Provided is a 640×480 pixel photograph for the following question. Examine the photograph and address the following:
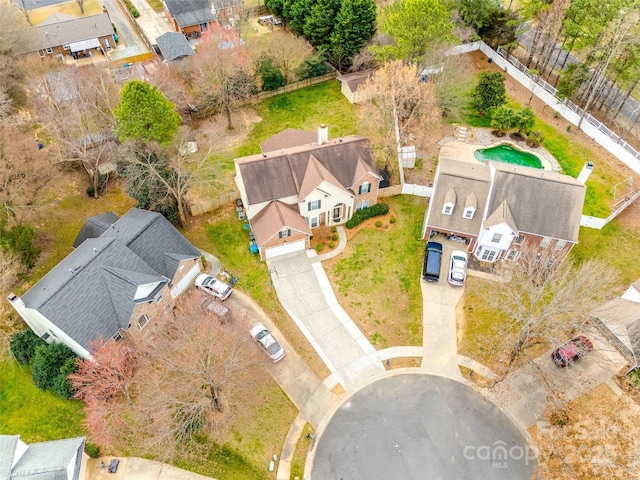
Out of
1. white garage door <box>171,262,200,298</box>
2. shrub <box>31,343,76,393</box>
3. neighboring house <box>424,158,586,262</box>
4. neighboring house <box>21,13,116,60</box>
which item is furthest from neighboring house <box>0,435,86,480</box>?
neighboring house <box>21,13,116,60</box>

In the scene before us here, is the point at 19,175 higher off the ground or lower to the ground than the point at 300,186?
higher

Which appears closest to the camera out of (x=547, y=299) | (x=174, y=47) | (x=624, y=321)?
(x=624, y=321)

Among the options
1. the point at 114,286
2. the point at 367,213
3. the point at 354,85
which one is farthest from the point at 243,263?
the point at 354,85

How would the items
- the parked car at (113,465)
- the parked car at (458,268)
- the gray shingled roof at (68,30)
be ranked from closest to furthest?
the parked car at (113,465)
the parked car at (458,268)
the gray shingled roof at (68,30)

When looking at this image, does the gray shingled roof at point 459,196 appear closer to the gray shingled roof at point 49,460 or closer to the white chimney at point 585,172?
the white chimney at point 585,172

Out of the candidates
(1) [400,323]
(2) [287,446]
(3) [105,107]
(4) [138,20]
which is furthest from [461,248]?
(4) [138,20]

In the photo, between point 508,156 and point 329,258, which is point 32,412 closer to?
point 329,258

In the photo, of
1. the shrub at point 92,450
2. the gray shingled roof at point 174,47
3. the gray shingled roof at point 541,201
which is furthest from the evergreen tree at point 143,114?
the gray shingled roof at point 541,201

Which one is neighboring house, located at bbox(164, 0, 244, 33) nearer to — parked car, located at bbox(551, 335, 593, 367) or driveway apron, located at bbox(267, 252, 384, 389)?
driveway apron, located at bbox(267, 252, 384, 389)

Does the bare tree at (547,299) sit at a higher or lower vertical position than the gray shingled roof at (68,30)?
lower
